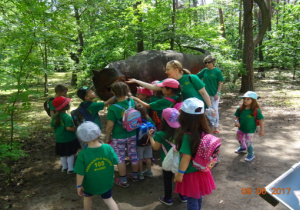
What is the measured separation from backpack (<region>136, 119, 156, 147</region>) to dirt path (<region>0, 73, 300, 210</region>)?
0.73 meters

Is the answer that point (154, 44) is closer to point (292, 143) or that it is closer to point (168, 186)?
point (292, 143)

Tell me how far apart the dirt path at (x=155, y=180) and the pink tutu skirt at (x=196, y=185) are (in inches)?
38.3

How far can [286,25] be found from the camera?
13812 mm

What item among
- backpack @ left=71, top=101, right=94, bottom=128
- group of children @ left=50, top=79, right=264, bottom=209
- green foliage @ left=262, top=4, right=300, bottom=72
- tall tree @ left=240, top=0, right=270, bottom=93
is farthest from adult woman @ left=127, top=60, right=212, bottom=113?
green foliage @ left=262, top=4, right=300, bottom=72

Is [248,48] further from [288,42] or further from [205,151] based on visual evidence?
[205,151]

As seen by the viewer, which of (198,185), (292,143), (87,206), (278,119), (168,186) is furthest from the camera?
(278,119)

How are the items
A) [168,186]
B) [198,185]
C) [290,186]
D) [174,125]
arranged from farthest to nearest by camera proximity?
1. [168,186]
2. [174,125]
3. [198,185]
4. [290,186]

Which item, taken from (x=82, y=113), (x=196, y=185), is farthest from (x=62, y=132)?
(x=196, y=185)

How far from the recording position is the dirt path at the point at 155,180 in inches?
136

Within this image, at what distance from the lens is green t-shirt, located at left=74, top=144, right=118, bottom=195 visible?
8.63 ft

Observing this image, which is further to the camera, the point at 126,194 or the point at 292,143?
the point at 292,143

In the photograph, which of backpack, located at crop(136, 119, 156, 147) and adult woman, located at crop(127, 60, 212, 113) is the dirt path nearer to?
backpack, located at crop(136, 119, 156, 147)

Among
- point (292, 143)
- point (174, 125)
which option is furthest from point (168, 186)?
point (292, 143)

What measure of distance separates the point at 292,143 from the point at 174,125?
4.19 m
